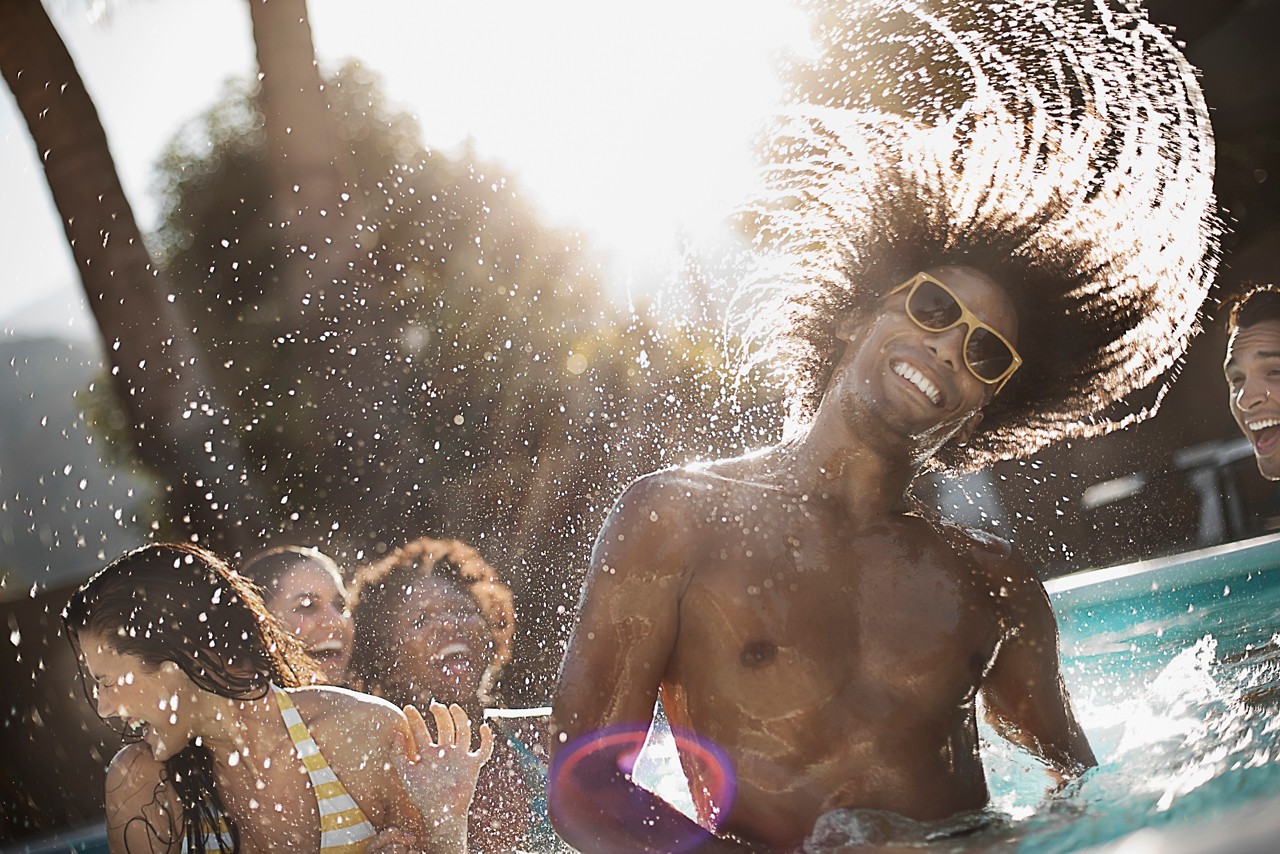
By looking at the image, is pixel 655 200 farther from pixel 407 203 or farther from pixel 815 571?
pixel 407 203

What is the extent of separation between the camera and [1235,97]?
4.96 metres

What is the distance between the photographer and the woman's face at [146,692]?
7.20ft

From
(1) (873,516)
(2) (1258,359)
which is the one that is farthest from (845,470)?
(2) (1258,359)

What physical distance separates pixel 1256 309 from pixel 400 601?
2.87 meters

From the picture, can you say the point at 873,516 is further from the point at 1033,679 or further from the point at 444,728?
the point at 444,728

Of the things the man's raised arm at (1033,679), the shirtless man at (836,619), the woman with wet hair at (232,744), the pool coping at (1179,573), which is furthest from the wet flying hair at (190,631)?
the pool coping at (1179,573)

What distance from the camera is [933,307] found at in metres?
1.74

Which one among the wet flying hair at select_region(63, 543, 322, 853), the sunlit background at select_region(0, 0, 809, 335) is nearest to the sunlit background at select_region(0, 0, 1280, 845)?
the sunlit background at select_region(0, 0, 809, 335)

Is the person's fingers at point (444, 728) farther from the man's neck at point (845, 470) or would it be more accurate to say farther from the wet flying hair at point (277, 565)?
the man's neck at point (845, 470)

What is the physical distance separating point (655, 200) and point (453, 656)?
1.43m

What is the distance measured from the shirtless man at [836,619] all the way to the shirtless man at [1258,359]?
1.95m

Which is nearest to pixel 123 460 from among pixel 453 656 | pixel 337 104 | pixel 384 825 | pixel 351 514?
pixel 351 514

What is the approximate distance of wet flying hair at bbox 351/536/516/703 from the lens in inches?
118

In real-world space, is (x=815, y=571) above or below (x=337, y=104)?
below
